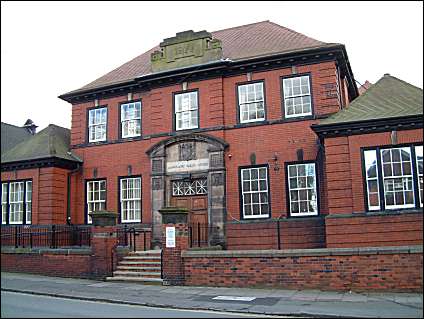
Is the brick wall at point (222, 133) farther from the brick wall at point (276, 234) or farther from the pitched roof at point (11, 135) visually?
the pitched roof at point (11, 135)

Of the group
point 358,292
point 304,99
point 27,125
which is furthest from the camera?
point 27,125

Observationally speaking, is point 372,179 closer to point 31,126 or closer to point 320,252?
point 320,252

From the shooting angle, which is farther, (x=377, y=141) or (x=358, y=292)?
(x=377, y=141)

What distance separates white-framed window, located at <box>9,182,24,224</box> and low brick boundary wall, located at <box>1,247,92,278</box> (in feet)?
12.3

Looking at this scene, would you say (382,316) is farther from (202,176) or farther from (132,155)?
(132,155)

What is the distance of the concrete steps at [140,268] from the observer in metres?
15.3

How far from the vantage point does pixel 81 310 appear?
1023cm

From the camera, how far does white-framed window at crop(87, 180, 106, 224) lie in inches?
842

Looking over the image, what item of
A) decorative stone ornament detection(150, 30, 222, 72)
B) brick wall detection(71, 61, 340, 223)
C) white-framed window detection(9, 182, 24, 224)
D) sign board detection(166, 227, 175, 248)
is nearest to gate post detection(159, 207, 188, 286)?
sign board detection(166, 227, 175, 248)

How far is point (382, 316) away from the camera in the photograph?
9555mm

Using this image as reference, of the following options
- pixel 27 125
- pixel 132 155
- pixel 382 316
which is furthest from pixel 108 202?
pixel 27 125

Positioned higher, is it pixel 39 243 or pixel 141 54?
pixel 141 54

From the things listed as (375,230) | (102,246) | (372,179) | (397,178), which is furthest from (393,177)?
(102,246)

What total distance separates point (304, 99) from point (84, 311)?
1175 cm
